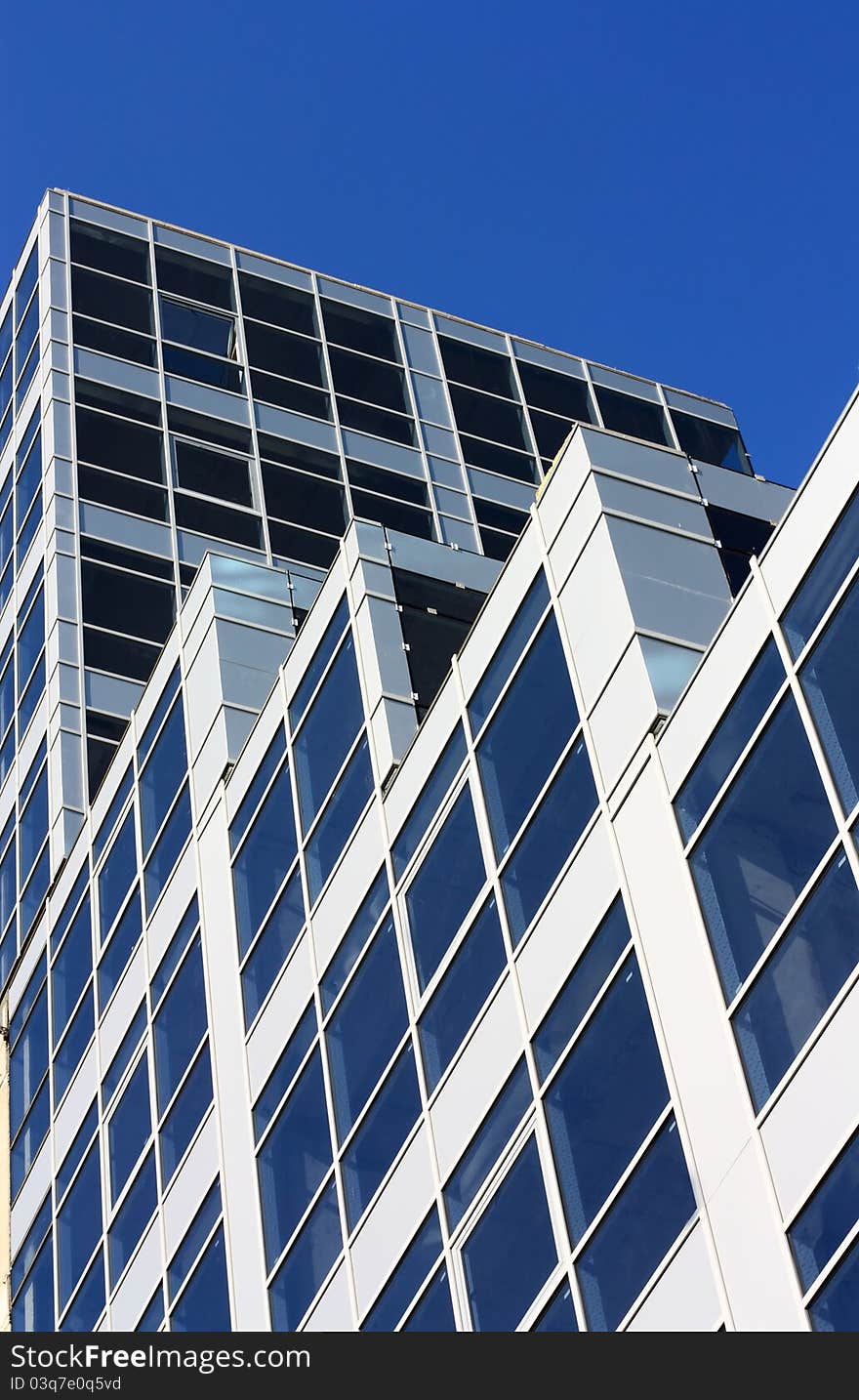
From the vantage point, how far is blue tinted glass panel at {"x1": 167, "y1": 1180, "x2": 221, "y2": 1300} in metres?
26.7

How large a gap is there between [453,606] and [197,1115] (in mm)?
8010

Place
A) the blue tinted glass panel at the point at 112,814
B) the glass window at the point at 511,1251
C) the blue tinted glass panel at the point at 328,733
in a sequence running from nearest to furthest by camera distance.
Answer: the glass window at the point at 511,1251
the blue tinted glass panel at the point at 328,733
the blue tinted glass panel at the point at 112,814

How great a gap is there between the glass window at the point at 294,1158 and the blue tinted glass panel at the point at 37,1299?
7.00m

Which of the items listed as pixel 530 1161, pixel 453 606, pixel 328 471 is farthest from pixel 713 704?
pixel 328 471

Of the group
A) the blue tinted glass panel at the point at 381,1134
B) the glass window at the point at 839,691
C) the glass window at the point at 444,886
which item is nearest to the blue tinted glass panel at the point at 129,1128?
the blue tinted glass panel at the point at 381,1134

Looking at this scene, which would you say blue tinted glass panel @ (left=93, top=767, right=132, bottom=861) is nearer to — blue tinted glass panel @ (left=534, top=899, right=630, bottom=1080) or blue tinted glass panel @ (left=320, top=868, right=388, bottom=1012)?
blue tinted glass panel @ (left=320, top=868, right=388, bottom=1012)

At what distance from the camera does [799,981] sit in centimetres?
1741

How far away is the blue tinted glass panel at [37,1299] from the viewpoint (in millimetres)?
31031

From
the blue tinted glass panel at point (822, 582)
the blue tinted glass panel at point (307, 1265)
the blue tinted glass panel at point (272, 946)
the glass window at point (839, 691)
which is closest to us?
the glass window at point (839, 691)

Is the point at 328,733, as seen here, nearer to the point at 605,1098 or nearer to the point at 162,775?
the point at 162,775

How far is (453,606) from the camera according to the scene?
29.7 m

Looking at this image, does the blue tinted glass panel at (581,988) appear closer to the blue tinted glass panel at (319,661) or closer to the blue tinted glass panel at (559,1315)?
the blue tinted glass panel at (559,1315)

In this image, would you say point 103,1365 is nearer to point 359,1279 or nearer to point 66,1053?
point 359,1279

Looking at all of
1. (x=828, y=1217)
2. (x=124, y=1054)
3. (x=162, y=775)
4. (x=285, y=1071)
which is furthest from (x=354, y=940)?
(x=828, y=1217)
